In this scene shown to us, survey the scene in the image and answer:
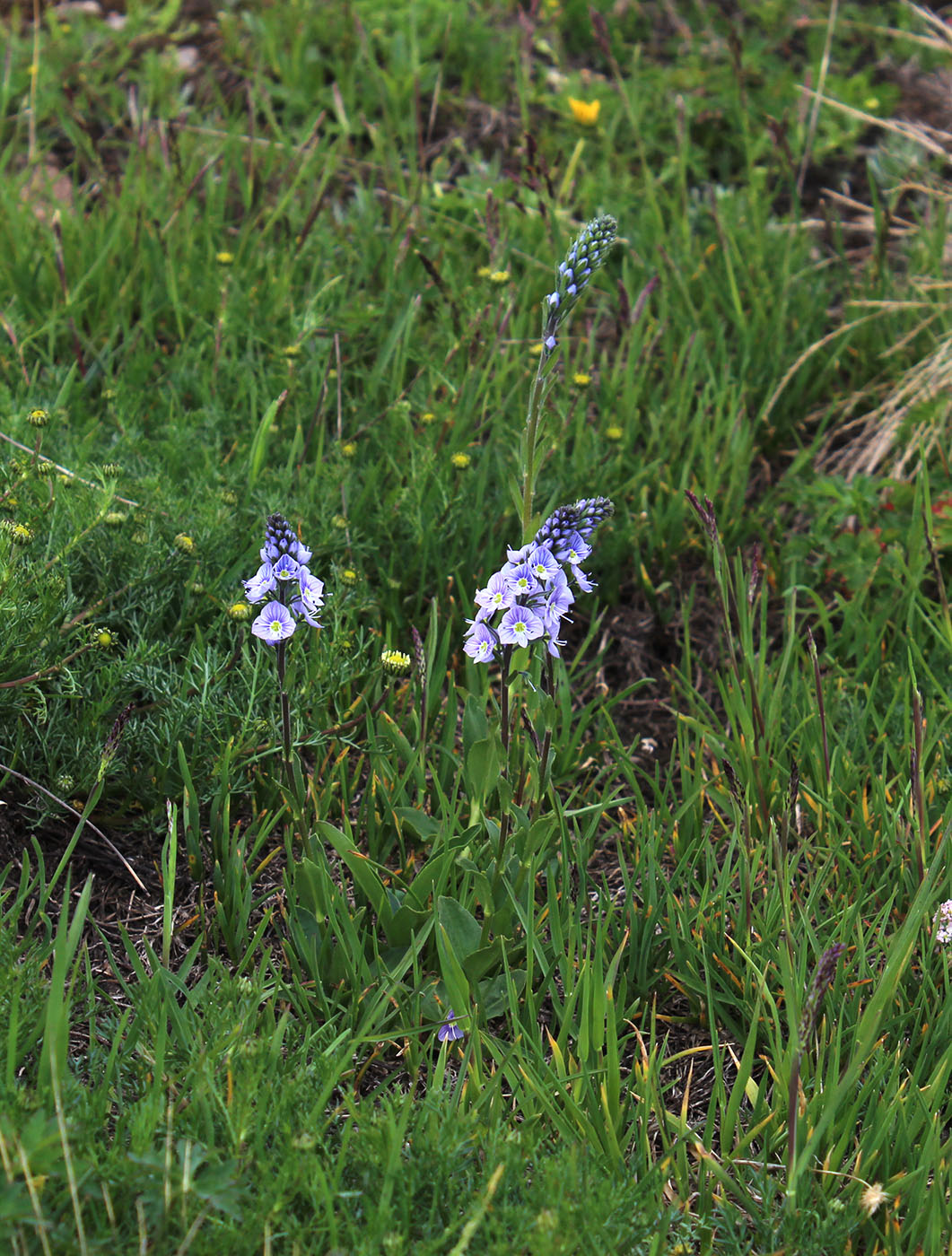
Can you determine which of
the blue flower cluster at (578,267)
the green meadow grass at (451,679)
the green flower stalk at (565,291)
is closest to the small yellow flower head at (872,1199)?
the green meadow grass at (451,679)

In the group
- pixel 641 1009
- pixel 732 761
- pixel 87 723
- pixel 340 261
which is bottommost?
pixel 641 1009

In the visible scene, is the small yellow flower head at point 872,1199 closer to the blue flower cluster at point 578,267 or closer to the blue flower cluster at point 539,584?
the blue flower cluster at point 539,584

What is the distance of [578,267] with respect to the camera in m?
1.87

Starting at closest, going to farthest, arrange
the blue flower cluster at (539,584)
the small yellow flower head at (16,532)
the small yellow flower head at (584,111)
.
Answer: the blue flower cluster at (539,584), the small yellow flower head at (16,532), the small yellow flower head at (584,111)

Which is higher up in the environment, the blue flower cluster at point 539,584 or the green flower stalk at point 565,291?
the green flower stalk at point 565,291

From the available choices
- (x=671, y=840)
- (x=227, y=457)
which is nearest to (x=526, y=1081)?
(x=671, y=840)

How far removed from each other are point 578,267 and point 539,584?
55 centimetres

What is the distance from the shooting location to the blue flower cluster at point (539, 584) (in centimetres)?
178

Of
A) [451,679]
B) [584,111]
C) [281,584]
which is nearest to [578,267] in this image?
[281,584]

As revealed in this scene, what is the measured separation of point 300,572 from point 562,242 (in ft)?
7.33

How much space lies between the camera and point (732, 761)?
2.37 metres

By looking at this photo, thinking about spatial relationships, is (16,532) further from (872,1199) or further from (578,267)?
(872,1199)

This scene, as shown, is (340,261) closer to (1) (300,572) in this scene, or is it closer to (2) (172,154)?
(2) (172,154)

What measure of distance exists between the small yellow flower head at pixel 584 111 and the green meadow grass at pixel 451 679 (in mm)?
110
